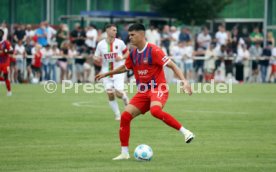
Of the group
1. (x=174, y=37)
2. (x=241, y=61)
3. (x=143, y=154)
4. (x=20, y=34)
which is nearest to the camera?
(x=143, y=154)

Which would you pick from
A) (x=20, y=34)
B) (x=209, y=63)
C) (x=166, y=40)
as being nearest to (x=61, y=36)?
(x=20, y=34)

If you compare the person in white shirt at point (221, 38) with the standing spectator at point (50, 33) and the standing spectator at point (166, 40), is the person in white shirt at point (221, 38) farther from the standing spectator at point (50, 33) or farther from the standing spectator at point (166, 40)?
the standing spectator at point (50, 33)

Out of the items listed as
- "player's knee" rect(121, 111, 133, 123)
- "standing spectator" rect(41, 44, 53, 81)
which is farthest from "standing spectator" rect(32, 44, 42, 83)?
"player's knee" rect(121, 111, 133, 123)

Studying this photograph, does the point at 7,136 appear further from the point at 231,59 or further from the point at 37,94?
the point at 231,59

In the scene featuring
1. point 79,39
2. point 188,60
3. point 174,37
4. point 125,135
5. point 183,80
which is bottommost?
point 188,60

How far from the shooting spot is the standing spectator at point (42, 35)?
38.6 metres

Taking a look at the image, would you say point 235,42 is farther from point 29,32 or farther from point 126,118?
point 126,118

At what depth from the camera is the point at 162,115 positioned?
43.7 feet

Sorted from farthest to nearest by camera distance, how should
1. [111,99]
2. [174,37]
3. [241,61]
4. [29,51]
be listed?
[241,61] < [174,37] < [29,51] < [111,99]

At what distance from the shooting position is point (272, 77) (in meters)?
41.3

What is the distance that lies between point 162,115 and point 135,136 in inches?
140

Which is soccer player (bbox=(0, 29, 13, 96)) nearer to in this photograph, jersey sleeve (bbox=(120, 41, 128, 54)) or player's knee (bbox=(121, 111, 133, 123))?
jersey sleeve (bbox=(120, 41, 128, 54))

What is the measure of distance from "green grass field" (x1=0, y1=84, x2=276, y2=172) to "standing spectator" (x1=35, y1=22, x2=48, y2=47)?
34.1 ft

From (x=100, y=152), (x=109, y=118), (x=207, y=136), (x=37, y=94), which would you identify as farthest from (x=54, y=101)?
(x=100, y=152)
